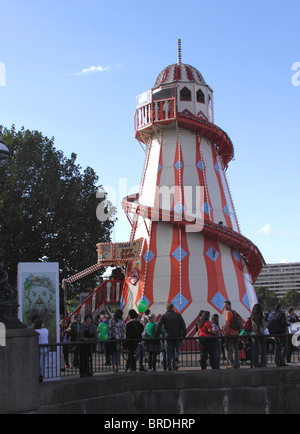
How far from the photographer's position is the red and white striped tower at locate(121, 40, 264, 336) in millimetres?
30312

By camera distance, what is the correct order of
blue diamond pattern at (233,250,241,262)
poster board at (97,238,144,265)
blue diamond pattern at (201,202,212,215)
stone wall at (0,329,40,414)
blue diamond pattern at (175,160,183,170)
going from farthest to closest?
blue diamond pattern at (175,160,183,170) → blue diamond pattern at (233,250,241,262) → blue diamond pattern at (201,202,212,215) → poster board at (97,238,144,265) → stone wall at (0,329,40,414)

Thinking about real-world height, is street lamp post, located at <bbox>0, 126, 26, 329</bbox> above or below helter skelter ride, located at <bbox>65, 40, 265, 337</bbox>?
below

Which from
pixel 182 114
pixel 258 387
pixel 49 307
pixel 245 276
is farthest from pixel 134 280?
pixel 258 387

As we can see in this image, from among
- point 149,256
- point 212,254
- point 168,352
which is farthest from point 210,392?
point 149,256

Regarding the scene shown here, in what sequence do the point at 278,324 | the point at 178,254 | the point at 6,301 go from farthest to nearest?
the point at 178,254 < the point at 278,324 < the point at 6,301

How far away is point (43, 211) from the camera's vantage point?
1453 inches

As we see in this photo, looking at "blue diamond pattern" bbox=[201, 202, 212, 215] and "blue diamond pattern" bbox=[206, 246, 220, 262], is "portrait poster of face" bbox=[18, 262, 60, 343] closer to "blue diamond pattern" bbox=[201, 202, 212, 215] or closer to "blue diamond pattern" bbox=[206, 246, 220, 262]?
"blue diamond pattern" bbox=[206, 246, 220, 262]

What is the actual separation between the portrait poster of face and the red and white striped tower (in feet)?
46.1

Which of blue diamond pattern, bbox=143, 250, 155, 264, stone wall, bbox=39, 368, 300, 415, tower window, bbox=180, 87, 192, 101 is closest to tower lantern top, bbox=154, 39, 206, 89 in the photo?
tower window, bbox=180, 87, 192, 101

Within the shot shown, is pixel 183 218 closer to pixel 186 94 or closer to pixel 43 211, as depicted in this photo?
pixel 186 94

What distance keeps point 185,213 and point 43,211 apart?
33.1ft

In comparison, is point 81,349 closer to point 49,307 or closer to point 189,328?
point 49,307

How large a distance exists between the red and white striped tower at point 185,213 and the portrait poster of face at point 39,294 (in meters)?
14.0

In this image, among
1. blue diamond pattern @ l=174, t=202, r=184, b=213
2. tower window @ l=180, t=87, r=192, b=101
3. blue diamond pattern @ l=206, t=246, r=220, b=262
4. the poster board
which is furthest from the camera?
tower window @ l=180, t=87, r=192, b=101
